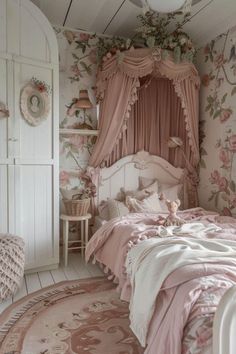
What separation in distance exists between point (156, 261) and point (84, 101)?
2224 mm

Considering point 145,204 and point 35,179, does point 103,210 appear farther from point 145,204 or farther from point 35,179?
point 35,179

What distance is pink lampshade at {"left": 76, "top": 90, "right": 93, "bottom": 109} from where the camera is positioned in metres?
3.29

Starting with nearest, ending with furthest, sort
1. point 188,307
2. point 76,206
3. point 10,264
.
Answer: point 188,307
point 10,264
point 76,206

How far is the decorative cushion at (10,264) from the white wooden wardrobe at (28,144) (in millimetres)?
344

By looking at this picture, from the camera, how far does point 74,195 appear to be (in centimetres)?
338

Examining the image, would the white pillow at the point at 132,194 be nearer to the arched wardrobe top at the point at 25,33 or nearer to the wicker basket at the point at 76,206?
the wicker basket at the point at 76,206

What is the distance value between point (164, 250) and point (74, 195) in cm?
188

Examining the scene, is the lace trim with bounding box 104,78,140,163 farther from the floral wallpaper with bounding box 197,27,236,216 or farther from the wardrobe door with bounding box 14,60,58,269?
the floral wallpaper with bounding box 197,27,236,216

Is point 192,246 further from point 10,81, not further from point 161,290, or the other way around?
point 10,81

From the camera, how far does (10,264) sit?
91.7 inches

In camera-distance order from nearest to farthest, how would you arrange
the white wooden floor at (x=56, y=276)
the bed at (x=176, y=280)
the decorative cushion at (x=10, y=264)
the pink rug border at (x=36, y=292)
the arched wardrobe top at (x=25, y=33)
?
the bed at (x=176, y=280) < the pink rug border at (x=36, y=292) < the decorative cushion at (x=10, y=264) < the white wooden floor at (x=56, y=276) < the arched wardrobe top at (x=25, y=33)

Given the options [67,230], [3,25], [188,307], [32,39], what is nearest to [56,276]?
[67,230]

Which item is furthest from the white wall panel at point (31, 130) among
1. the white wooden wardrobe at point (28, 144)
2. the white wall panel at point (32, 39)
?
the white wall panel at point (32, 39)

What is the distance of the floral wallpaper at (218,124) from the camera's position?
128 inches
